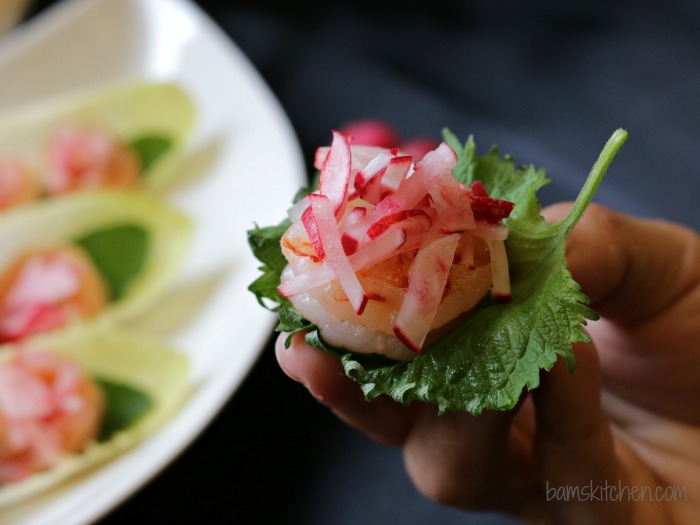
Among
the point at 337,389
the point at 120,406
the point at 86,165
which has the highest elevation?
the point at 337,389

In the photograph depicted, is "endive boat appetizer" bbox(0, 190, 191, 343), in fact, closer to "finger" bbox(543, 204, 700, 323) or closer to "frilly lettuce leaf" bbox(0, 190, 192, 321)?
"frilly lettuce leaf" bbox(0, 190, 192, 321)

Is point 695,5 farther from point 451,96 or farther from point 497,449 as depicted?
point 497,449

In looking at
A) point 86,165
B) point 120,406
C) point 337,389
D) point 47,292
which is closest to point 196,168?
point 86,165

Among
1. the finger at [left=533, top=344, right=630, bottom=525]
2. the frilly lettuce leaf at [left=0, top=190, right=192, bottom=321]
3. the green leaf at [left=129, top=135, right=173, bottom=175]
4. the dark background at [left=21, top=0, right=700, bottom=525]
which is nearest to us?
the finger at [left=533, top=344, right=630, bottom=525]

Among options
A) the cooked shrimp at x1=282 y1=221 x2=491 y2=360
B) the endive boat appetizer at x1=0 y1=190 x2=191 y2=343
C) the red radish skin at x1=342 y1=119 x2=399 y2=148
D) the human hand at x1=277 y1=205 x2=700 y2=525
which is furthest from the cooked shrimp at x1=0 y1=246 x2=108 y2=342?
the cooked shrimp at x1=282 y1=221 x2=491 y2=360

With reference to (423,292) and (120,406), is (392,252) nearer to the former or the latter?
(423,292)

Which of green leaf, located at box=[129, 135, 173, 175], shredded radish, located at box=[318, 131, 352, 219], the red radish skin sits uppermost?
shredded radish, located at box=[318, 131, 352, 219]

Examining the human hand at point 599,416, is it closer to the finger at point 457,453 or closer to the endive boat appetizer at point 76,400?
the finger at point 457,453
